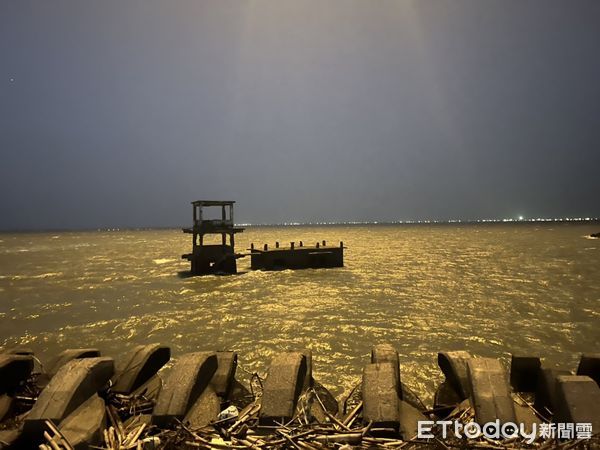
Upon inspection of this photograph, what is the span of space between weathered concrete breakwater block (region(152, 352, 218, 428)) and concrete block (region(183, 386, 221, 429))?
0.07m

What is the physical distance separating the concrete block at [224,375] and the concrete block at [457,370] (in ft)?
12.2

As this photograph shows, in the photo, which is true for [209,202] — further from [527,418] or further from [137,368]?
[527,418]

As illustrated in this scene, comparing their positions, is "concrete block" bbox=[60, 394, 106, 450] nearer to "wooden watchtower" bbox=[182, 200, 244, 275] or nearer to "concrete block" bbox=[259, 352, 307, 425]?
"concrete block" bbox=[259, 352, 307, 425]

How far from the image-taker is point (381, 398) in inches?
207

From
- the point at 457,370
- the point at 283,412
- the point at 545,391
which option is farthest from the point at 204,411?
the point at 545,391

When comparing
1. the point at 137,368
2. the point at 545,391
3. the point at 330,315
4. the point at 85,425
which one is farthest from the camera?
the point at 330,315

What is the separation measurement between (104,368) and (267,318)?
504 inches

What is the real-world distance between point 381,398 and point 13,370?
6035mm

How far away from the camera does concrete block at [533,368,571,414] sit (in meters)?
5.94

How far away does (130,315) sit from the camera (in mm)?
20453

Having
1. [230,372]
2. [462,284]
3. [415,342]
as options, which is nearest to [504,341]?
[415,342]

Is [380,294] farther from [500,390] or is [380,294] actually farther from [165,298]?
[500,390]

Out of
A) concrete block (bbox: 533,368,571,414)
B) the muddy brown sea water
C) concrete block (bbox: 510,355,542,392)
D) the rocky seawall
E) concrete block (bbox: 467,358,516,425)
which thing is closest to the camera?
the rocky seawall

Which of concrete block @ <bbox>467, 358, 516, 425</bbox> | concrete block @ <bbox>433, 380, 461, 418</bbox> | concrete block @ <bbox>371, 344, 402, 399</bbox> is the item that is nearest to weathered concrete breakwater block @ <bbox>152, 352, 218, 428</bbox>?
concrete block @ <bbox>371, 344, 402, 399</bbox>
